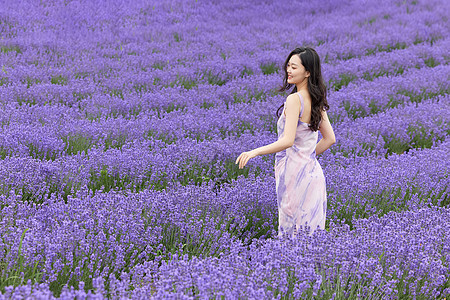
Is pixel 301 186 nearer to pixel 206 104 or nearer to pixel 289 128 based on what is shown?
pixel 289 128

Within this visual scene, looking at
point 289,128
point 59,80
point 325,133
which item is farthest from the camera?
point 59,80

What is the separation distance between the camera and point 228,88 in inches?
267

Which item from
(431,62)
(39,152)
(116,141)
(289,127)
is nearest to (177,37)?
(431,62)

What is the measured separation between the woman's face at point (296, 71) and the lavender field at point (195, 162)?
0.97m

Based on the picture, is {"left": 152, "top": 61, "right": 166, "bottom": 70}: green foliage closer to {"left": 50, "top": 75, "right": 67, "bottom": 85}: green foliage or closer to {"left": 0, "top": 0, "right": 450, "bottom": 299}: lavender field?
{"left": 0, "top": 0, "right": 450, "bottom": 299}: lavender field

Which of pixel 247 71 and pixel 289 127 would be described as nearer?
pixel 289 127

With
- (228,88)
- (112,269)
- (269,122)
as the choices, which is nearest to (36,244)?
(112,269)

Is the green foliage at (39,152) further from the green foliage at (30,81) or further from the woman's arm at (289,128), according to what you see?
the green foliage at (30,81)

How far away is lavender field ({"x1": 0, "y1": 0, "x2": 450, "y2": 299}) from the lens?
7.48 feet

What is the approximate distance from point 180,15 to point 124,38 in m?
2.58

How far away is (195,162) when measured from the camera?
163 inches

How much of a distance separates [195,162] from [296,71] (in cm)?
155

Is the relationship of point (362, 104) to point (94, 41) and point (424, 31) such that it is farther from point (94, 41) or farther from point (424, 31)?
point (424, 31)

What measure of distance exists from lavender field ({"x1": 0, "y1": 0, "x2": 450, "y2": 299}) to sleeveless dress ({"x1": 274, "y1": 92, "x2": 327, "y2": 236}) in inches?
6.2
